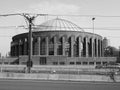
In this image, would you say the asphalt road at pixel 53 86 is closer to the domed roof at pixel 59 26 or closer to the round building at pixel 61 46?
the round building at pixel 61 46

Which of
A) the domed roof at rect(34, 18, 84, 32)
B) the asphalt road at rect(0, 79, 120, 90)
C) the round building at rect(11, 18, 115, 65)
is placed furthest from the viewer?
the domed roof at rect(34, 18, 84, 32)

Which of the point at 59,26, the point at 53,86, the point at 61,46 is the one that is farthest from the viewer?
the point at 59,26

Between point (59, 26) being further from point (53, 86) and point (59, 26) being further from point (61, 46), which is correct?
point (53, 86)

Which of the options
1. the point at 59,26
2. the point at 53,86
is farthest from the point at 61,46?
the point at 53,86

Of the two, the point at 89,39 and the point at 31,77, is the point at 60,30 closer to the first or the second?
the point at 89,39

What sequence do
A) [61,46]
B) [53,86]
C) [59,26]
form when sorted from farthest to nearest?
[59,26] < [61,46] < [53,86]

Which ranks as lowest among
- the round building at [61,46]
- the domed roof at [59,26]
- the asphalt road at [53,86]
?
the asphalt road at [53,86]

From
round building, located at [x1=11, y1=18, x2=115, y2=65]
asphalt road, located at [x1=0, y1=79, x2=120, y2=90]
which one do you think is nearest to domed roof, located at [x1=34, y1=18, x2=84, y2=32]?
round building, located at [x1=11, y1=18, x2=115, y2=65]

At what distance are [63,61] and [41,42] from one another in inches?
724

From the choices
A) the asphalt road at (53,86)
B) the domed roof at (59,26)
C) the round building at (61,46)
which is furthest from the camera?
the domed roof at (59,26)

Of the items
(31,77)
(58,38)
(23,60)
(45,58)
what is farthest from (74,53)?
(31,77)

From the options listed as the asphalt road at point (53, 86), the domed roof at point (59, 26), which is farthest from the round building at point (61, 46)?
the asphalt road at point (53, 86)

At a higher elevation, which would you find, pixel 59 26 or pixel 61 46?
pixel 59 26

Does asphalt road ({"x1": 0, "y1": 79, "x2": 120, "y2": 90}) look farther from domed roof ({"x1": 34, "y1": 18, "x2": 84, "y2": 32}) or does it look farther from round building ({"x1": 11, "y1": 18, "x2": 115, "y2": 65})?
domed roof ({"x1": 34, "y1": 18, "x2": 84, "y2": 32})
